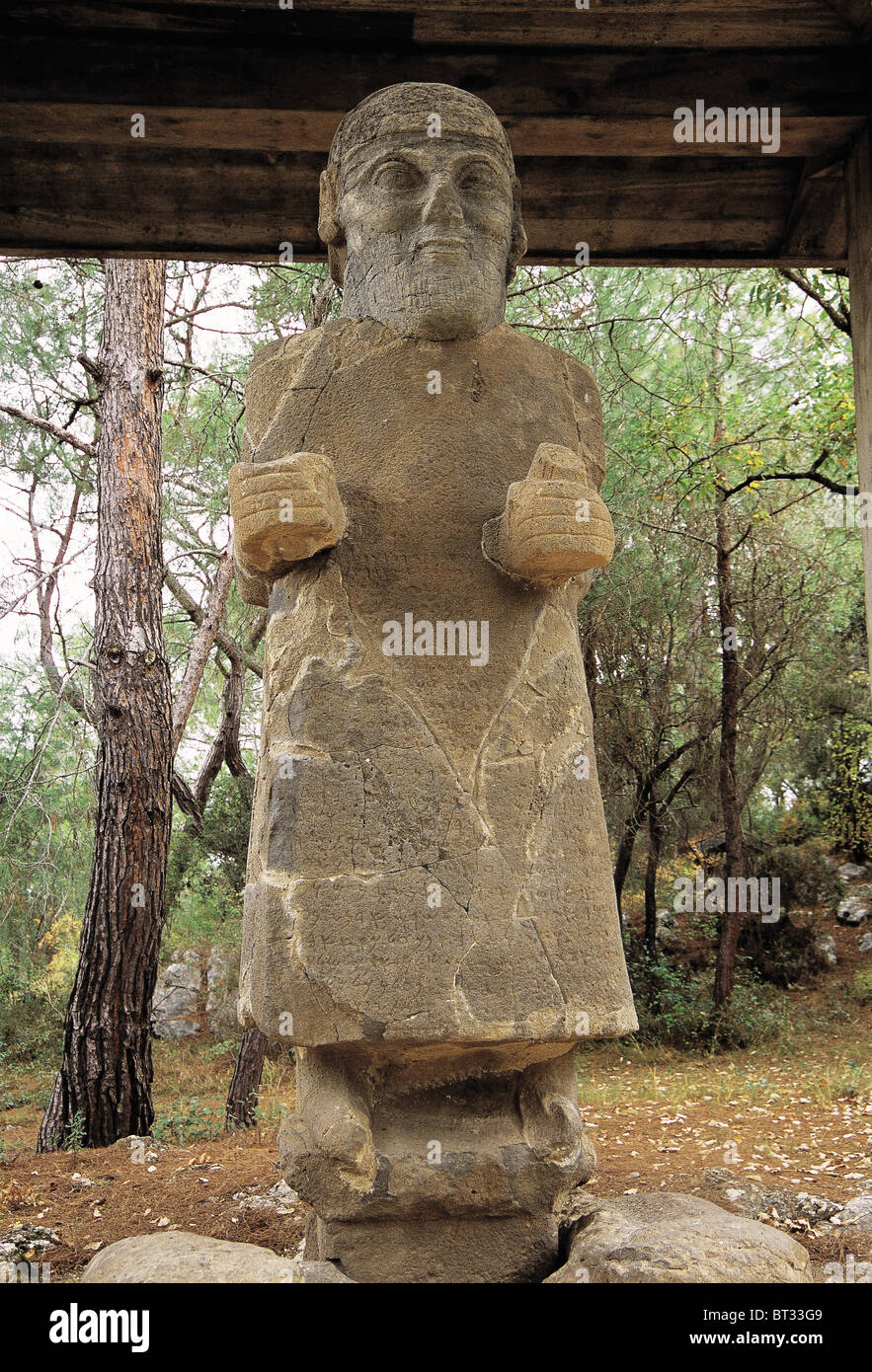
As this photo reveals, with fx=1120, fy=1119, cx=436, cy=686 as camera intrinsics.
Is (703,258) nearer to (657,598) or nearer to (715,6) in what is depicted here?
(715,6)

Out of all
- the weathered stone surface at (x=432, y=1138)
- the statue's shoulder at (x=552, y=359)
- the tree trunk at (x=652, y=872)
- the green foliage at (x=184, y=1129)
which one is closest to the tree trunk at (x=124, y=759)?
the green foliage at (x=184, y=1129)

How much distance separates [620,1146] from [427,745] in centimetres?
402

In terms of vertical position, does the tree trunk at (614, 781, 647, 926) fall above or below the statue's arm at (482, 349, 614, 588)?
below

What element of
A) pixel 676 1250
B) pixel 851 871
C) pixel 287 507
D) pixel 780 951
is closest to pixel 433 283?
pixel 287 507

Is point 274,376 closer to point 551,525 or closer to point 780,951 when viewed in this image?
point 551,525

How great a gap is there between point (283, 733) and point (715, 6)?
2.51 meters

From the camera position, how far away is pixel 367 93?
3.56 metres

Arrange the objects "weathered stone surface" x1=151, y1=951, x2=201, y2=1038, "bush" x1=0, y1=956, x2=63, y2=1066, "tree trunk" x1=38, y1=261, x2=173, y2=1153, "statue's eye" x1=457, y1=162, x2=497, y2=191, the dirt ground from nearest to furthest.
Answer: "statue's eye" x1=457, y1=162, x2=497, y2=191, the dirt ground, "tree trunk" x1=38, y1=261, x2=173, y2=1153, "bush" x1=0, y1=956, x2=63, y2=1066, "weathered stone surface" x1=151, y1=951, x2=201, y2=1038

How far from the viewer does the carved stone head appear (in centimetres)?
305

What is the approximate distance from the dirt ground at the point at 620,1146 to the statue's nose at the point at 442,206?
3.42 metres

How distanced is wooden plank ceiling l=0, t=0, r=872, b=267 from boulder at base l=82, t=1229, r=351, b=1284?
3.22m

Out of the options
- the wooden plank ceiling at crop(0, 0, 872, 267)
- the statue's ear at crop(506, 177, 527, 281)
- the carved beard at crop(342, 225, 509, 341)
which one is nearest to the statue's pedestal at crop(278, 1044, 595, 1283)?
the carved beard at crop(342, 225, 509, 341)

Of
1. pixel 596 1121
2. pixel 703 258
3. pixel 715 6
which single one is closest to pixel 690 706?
pixel 596 1121

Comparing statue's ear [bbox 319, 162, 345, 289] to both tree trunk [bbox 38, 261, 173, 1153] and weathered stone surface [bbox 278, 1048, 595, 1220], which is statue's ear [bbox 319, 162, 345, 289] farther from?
tree trunk [bbox 38, 261, 173, 1153]
